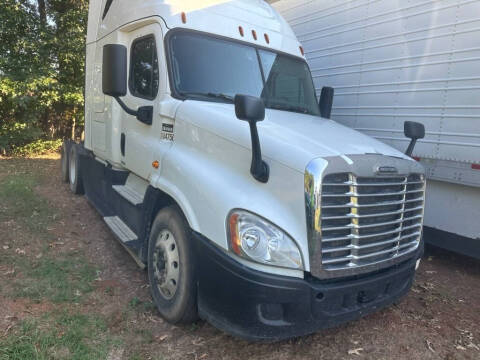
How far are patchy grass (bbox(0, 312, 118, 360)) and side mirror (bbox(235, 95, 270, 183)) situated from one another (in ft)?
5.59

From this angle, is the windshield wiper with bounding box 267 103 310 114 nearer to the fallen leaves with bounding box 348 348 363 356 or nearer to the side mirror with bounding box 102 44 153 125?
the side mirror with bounding box 102 44 153 125

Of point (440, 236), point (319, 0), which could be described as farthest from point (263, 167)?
point (319, 0)

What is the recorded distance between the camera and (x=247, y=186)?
8.55 ft

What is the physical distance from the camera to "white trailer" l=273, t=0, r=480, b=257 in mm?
4059

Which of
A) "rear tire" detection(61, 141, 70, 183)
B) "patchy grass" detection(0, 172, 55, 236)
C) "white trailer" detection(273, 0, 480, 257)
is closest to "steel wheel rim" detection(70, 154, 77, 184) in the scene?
"rear tire" detection(61, 141, 70, 183)

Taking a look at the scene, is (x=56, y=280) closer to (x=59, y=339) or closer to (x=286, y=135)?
(x=59, y=339)

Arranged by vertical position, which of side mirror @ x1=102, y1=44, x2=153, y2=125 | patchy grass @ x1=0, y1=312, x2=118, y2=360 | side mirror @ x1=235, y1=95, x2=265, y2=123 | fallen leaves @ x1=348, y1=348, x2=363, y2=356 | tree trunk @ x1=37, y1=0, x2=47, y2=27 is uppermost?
tree trunk @ x1=37, y1=0, x2=47, y2=27

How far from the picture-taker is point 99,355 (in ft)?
8.88

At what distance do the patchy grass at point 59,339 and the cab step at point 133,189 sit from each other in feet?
4.17

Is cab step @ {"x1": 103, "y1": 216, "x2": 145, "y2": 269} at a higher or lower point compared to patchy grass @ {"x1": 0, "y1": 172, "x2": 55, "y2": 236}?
higher

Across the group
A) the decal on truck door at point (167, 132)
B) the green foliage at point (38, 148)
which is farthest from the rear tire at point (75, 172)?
the green foliage at point (38, 148)

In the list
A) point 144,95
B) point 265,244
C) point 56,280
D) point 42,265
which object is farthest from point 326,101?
point 42,265

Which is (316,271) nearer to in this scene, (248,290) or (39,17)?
(248,290)

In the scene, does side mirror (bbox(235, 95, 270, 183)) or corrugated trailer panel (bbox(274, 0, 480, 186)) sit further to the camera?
corrugated trailer panel (bbox(274, 0, 480, 186))
